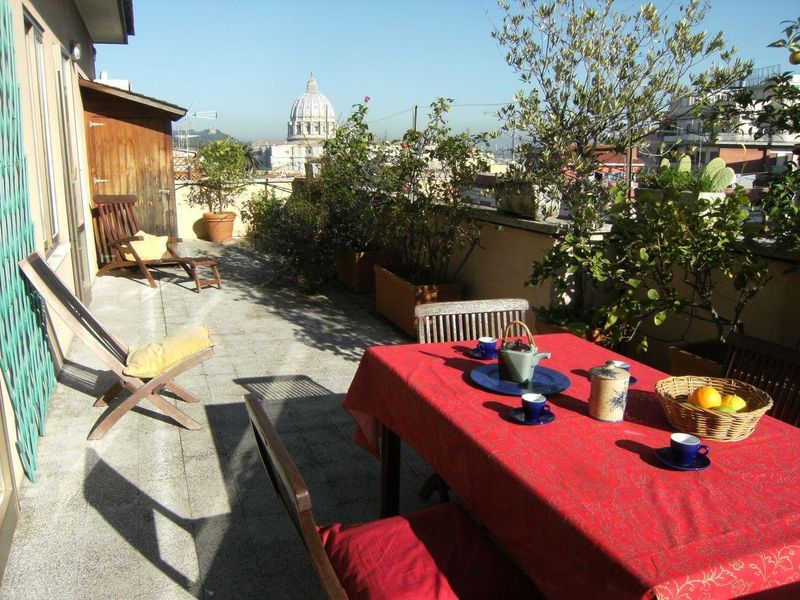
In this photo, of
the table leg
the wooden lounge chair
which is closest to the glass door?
the wooden lounge chair

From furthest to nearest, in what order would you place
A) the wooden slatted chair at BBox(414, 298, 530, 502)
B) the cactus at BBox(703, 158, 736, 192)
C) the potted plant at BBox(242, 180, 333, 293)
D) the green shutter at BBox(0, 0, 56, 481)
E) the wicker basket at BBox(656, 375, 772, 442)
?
1. the potted plant at BBox(242, 180, 333, 293)
2. the cactus at BBox(703, 158, 736, 192)
3. the wooden slatted chair at BBox(414, 298, 530, 502)
4. the green shutter at BBox(0, 0, 56, 481)
5. the wicker basket at BBox(656, 375, 772, 442)

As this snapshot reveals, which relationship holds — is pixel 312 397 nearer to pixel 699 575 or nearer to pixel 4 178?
pixel 4 178

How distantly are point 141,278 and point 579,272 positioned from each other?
209 inches

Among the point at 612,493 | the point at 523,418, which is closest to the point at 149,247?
the point at 523,418

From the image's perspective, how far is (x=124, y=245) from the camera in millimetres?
7566

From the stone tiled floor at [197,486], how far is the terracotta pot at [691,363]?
1595 millimetres

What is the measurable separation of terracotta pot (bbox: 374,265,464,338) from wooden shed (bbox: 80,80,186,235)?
12.5 feet

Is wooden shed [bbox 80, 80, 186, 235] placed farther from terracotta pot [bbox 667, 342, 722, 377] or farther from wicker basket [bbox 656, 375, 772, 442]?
wicker basket [bbox 656, 375, 772, 442]

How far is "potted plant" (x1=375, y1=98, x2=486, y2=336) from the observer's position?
577cm

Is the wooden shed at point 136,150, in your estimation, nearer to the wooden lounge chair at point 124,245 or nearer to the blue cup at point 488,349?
the wooden lounge chair at point 124,245

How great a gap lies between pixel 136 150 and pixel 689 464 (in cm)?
816

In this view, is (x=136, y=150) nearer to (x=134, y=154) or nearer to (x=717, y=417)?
(x=134, y=154)

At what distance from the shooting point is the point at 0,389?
2.69m

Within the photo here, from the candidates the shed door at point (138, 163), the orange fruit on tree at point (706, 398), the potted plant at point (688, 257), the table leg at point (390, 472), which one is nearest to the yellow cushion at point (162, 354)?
the table leg at point (390, 472)
